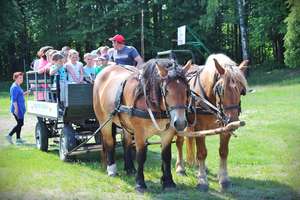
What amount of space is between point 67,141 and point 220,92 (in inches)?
126

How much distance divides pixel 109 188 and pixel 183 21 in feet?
80.7

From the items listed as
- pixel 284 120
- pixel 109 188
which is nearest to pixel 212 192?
pixel 109 188

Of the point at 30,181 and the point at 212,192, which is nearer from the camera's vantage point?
the point at 212,192

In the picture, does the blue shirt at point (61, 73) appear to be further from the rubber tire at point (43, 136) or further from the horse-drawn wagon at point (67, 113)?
the rubber tire at point (43, 136)

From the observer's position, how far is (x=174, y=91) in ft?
16.3

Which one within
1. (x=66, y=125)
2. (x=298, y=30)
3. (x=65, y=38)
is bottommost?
(x=66, y=125)

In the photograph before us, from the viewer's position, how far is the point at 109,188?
5.82 metres

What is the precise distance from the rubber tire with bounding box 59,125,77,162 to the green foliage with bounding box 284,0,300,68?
6.32 meters

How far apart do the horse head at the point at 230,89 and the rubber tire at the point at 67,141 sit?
3042mm

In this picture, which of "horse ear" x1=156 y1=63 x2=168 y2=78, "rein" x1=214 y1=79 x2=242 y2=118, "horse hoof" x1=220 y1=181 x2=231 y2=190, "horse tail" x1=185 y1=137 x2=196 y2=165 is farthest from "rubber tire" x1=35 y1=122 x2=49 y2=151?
"rein" x1=214 y1=79 x2=242 y2=118

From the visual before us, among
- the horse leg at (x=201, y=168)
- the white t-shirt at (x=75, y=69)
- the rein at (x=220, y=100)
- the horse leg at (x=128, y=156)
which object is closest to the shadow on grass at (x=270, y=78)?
the white t-shirt at (x=75, y=69)

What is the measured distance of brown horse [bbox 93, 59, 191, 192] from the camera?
16.5 feet

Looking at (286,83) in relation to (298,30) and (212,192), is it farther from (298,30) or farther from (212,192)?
(298,30)

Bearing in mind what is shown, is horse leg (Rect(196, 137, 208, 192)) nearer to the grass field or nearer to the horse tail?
the grass field
